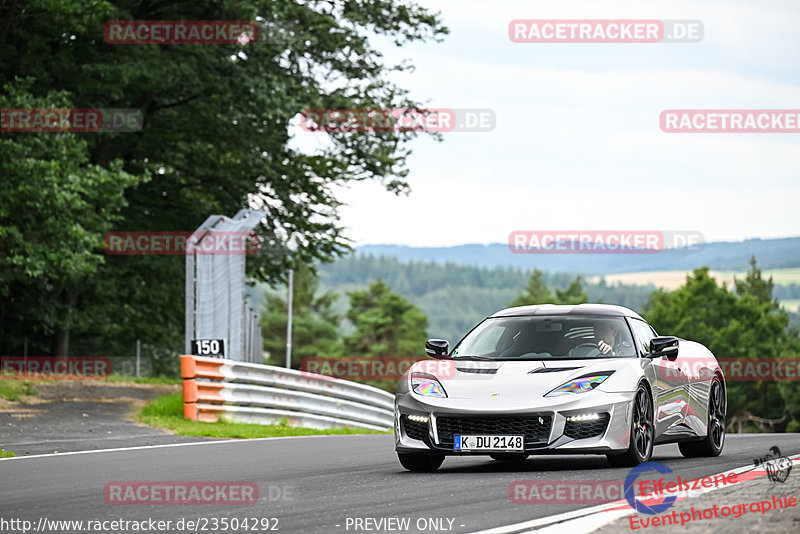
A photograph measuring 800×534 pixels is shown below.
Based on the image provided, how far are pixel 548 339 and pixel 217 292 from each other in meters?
10.5

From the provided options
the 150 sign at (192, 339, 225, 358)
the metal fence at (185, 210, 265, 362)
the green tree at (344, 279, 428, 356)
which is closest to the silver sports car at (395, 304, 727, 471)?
the 150 sign at (192, 339, 225, 358)

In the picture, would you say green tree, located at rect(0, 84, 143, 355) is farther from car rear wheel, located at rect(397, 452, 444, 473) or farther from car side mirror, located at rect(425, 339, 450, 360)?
car rear wheel, located at rect(397, 452, 444, 473)

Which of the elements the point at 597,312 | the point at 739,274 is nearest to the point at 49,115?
the point at 597,312

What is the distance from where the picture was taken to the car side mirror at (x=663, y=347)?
1017 cm

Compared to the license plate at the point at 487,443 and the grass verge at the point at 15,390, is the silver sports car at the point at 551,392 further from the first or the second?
the grass verge at the point at 15,390

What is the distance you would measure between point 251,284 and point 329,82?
7766 mm

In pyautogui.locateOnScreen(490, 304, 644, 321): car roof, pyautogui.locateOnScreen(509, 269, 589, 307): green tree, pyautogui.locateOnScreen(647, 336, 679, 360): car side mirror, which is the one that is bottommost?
pyautogui.locateOnScreen(647, 336, 679, 360): car side mirror

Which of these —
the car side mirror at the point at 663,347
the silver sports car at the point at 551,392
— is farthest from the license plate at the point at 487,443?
the car side mirror at the point at 663,347

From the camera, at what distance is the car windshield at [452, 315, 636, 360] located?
33.5 ft

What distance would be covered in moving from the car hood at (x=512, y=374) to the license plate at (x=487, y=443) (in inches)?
12.9

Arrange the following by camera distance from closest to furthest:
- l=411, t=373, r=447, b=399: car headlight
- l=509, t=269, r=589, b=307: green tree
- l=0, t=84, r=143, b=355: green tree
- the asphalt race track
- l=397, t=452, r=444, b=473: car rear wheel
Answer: the asphalt race track < l=411, t=373, r=447, b=399: car headlight < l=397, t=452, r=444, b=473: car rear wheel < l=0, t=84, r=143, b=355: green tree < l=509, t=269, r=589, b=307: green tree

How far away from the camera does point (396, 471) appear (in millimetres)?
9969

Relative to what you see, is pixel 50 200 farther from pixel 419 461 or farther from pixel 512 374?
pixel 512 374

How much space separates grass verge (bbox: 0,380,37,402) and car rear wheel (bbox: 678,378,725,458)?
11263 millimetres
